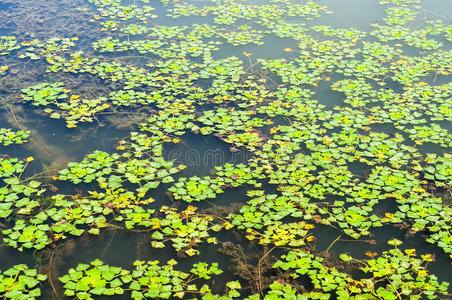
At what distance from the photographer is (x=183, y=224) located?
3961 millimetres

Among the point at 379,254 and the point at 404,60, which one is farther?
the point at 404,60

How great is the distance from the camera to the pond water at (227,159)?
139 inches

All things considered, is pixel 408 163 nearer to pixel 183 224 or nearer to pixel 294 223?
pixel 294 223

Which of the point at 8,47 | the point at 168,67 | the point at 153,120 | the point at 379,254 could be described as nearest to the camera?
the point at 379,254

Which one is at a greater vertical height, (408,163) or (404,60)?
(404,60)

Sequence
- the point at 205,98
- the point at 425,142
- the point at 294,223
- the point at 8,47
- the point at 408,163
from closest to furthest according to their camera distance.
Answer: the point at 294,223 < the point at 408,163 < the point at 425,142 < the point at 205,98 < the point at 8,47

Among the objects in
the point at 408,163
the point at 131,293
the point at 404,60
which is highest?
the point at 404,60

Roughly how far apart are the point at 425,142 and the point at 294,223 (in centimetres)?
234

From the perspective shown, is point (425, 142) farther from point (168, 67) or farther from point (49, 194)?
point (49, 194)

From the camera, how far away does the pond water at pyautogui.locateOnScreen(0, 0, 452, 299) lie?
139 inches

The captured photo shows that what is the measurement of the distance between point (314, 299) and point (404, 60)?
5.22m

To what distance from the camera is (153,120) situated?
5.50 metres

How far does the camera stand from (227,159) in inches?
192

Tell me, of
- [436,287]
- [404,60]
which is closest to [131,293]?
[436,287]
